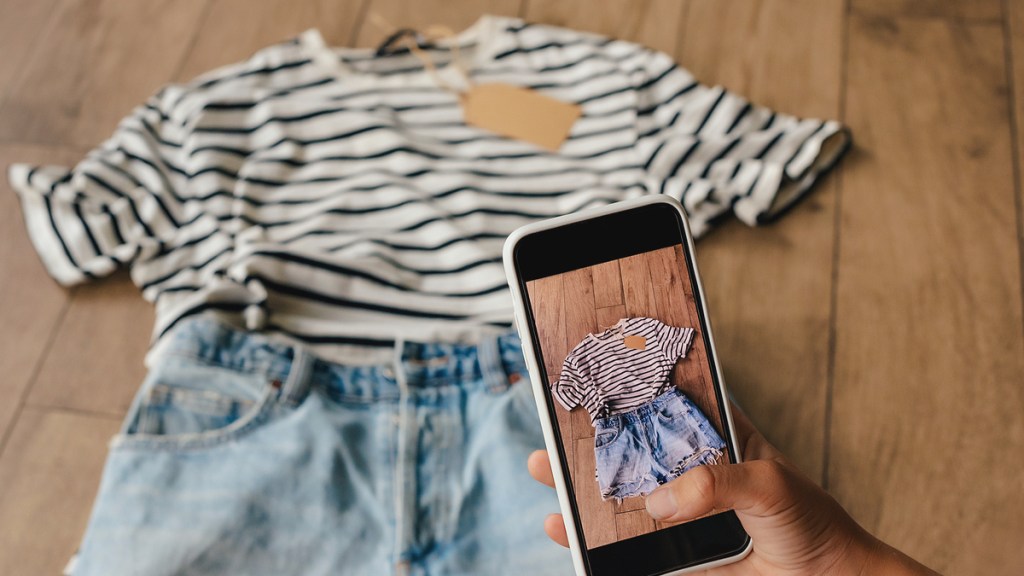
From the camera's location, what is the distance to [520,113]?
81 centimetres

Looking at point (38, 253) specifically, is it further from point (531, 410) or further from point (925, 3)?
point (925, 3)

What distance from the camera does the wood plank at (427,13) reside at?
0.92m

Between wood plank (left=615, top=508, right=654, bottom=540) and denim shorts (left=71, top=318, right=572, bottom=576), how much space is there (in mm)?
115

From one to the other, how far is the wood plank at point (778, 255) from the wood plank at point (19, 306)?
65 centimetres

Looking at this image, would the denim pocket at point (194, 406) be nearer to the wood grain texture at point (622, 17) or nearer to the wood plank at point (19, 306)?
the wood plank at point (19, 306)

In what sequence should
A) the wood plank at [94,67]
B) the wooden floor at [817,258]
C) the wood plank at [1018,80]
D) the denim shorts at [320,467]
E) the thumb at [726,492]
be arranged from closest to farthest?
1. the thumb at [726,492]
2. the denim shorts at [320,467]
3. the wooden floor at [817,258]
4. the wood plank at [1018,80]
5. the wood plank at [94,67]

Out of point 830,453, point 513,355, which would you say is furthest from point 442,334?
point 830,453

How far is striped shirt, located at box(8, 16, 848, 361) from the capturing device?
0.69m

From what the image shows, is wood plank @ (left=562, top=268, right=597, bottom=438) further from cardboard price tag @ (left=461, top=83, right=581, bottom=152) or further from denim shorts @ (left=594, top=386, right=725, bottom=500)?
cardboard price tag @ (left=461, top=83, right=581, bottom=152)

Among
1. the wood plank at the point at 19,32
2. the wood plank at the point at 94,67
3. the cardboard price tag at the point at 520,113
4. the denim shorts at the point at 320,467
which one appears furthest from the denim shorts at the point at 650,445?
the wood plank at the point at 19,32

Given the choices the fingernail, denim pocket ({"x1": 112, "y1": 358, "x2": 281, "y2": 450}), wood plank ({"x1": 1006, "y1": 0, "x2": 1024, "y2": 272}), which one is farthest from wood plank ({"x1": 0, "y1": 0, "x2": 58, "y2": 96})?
wood plank ({"x1": 1006, "y1": 0, "x2": 1024, "y2": 272})

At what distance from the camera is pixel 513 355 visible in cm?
62

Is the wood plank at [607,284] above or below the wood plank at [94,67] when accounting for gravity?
below

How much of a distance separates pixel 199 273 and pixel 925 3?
85 cm
